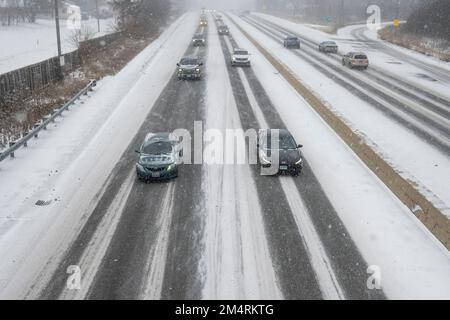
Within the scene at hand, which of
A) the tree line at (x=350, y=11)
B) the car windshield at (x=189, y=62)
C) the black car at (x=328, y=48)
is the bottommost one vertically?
the car windshield at (x=189, y=62)

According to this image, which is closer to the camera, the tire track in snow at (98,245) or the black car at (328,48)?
the tire track in snow at (98,245)

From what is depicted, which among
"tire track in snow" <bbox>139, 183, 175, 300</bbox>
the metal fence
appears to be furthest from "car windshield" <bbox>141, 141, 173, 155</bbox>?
the metal fence

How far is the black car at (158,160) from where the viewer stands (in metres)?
15.8

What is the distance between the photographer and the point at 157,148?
54.5ft

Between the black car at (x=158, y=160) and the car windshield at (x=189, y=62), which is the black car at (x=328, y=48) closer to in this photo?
the car windshield at (x=189, y=62)

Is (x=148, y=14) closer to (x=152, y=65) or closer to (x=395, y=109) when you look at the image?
(x=152, y=65)

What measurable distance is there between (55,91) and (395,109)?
69.7ft

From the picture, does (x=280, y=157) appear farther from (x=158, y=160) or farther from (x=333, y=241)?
(x=333, y=241)

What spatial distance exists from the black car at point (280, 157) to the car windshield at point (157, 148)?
359cm

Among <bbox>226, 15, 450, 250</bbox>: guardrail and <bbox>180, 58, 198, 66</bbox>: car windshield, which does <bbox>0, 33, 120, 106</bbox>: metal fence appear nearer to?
<bbox>180, 58, 198, 66</bbox>: car windshield

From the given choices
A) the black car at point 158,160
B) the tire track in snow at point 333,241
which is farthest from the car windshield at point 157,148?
the tire track in snow at point 333,241

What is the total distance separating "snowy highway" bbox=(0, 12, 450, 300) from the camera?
34.9ft

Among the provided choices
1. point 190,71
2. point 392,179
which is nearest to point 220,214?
point 392,179

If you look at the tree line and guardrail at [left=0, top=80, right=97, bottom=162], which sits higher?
the tree line
